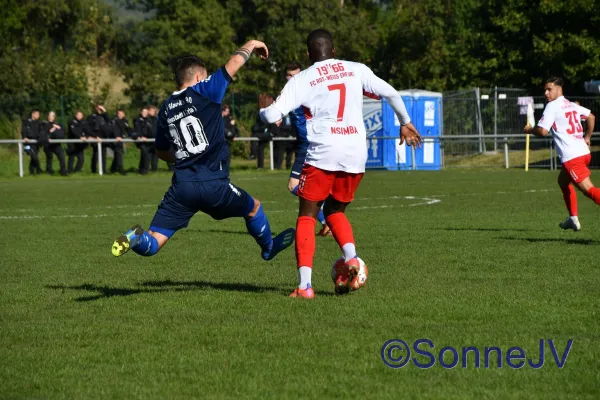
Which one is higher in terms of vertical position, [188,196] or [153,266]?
[188,196]

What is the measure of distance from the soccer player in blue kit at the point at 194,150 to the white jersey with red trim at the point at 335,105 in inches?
19.0

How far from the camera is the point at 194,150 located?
8.02 metres

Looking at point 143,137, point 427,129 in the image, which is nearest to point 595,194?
point 143,137

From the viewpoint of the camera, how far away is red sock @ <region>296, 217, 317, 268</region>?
7996mm

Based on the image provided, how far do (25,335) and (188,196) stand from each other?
182cm

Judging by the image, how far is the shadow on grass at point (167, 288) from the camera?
8414 mm

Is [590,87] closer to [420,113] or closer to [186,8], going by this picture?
[420,113]

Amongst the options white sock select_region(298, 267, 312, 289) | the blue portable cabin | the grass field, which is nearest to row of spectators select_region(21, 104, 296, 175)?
the blue portable cabin

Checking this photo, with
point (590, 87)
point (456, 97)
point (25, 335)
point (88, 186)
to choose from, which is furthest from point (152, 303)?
point (456, 97)

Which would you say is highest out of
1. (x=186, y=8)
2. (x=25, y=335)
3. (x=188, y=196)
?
(x=186, y=8)

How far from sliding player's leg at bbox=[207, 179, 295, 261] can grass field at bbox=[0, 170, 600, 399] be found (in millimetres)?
365

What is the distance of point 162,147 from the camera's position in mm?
8422

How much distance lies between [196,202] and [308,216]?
0.83 m

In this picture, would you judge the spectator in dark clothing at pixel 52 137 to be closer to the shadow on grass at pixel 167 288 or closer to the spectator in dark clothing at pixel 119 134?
the spectator in dark clothing at pixel 119 134
